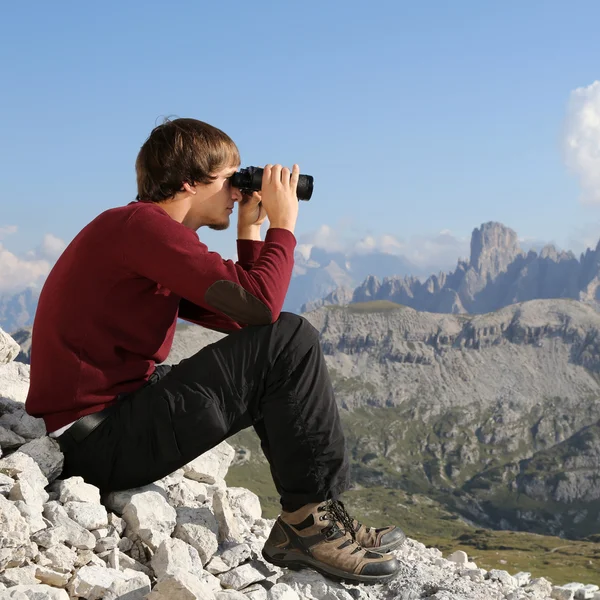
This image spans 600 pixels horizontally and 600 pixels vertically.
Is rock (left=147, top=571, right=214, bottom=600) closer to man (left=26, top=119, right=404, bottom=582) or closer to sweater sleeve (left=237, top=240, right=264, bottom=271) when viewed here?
man (left=26, top=119, right=404, bottom=582)

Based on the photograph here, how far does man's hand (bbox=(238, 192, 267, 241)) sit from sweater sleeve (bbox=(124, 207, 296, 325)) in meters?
1.46

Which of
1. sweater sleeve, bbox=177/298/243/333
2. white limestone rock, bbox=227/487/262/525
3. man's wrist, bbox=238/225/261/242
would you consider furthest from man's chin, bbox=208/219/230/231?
white limestone rock, bbox=227/487/262/525

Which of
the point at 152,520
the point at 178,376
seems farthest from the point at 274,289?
the point at 152,520

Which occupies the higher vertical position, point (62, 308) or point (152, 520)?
point (62, 308)

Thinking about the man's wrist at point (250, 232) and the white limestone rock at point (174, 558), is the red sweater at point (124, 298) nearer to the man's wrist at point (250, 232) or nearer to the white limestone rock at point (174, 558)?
the man's wrist at point (250, 232)

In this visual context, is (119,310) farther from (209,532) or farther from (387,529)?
(387,529)

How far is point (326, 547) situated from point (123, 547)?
1.86 meters

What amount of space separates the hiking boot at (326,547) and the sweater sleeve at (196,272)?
1.98 meters

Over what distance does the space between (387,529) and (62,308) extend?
3863mm

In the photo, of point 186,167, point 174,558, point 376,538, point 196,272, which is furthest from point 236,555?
point 186,167

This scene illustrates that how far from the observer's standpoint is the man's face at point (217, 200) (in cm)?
636

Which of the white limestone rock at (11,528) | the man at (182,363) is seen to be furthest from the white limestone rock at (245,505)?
the white limestone rock at (11,528)

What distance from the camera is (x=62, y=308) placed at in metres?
6.10

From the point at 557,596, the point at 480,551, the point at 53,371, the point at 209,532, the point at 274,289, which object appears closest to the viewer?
the point at 274,289
